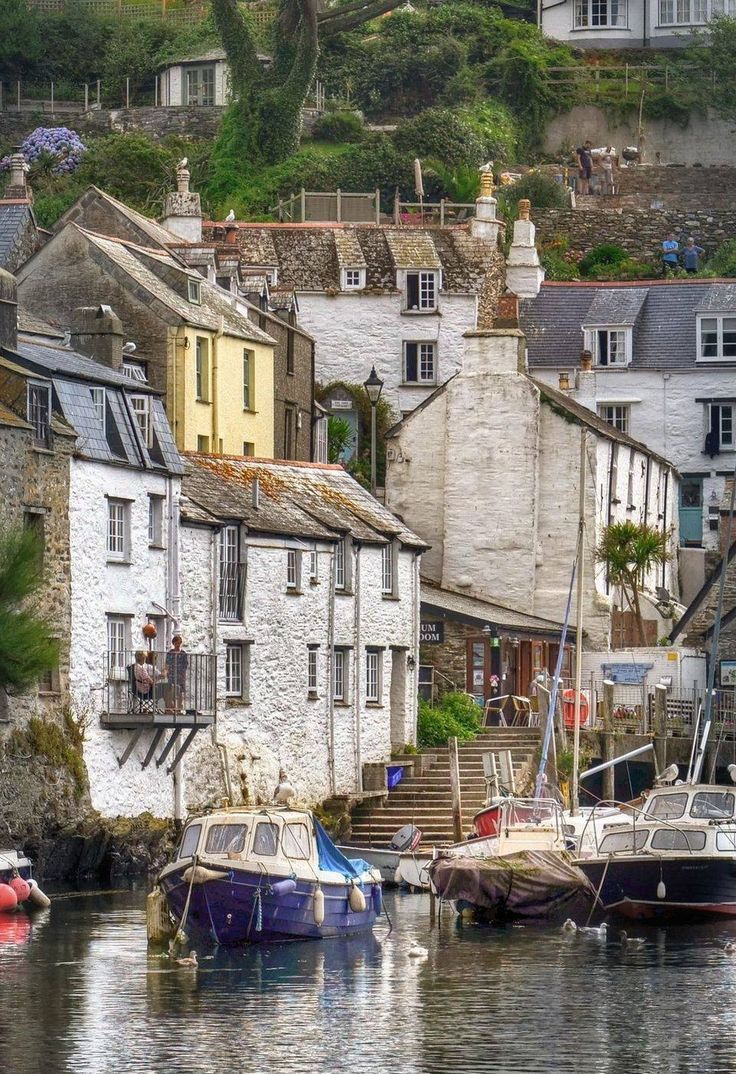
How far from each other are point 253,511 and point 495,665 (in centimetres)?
1415

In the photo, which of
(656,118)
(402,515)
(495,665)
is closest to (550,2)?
(656,118)

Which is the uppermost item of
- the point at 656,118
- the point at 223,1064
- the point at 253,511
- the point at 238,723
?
the point at 656,118

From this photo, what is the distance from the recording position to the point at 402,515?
293 ft

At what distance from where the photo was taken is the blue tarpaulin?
52094 millimetres

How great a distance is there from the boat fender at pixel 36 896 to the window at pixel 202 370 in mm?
24054

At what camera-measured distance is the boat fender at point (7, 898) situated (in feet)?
180

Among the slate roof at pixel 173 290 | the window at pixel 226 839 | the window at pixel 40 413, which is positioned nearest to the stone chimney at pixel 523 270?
the slate roof at pixel 173 290

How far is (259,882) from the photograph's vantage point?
50062 mm

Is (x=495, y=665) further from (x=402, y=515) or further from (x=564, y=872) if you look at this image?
(x=564, y=872)

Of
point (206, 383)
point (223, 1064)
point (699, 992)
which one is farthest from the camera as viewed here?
point (206, 383)

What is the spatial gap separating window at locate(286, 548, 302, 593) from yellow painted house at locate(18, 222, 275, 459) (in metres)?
7.31

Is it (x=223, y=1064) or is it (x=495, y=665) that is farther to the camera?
(x=495, y=665)

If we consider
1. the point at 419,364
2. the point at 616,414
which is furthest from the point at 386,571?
the point at 616,414

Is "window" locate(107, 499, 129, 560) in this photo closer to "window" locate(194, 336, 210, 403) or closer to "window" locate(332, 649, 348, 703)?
"window" locate(332, 649, 348, 703)
